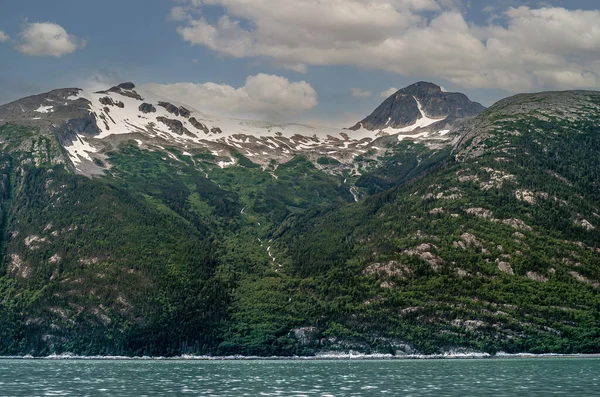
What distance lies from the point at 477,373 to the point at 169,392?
67962 mm

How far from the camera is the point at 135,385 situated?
4919 inches

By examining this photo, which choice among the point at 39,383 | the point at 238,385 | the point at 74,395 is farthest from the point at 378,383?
the point at 39,383

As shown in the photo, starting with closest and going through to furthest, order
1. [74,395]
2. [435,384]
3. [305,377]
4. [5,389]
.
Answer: [74,395]
[5,389]
[435,384]
[305,377]

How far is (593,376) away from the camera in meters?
137

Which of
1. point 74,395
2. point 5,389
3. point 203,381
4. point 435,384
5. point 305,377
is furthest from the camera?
point 305,377

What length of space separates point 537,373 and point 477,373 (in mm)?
11440

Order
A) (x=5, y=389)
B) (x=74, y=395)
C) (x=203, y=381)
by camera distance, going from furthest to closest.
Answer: (x=203, y=381), (x=5, y=389), (x=74, y=395)

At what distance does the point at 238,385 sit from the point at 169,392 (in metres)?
16.5

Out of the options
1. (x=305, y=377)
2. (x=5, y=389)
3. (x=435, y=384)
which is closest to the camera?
(x=5, y=389)

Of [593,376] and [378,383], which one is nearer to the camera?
[378,383]

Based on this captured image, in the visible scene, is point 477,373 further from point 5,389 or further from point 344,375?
point 5,389

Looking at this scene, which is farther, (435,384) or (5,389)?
(435,384)

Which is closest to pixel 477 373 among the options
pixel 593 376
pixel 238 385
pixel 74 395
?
pixel 593 376

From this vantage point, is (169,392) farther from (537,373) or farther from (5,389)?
(537,373)
